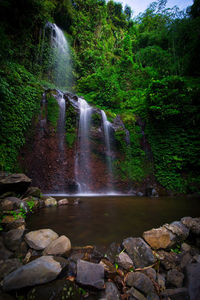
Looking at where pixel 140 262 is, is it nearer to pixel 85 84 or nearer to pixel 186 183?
pixel 186 183

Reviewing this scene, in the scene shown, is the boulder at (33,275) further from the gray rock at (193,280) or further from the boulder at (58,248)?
the gray rock at (193,280)

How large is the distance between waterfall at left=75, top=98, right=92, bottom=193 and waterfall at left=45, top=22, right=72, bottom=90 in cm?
762

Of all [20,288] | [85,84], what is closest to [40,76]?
[85,84]

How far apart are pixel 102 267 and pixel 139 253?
65 centimetres

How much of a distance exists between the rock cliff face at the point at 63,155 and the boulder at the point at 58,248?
175 inches

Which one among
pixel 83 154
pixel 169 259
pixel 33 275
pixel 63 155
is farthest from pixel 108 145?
pixel 33 275

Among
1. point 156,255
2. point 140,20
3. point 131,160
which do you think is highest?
point 140,20

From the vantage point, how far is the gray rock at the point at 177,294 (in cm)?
125

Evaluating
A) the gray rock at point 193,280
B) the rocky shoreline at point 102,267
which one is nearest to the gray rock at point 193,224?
the rocky shoreline at point 102,267

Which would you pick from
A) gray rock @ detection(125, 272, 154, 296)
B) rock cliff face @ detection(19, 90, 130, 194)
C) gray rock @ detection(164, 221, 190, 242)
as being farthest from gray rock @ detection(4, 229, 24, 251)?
rock cliff face @ detection(19, 90, 130, 194)

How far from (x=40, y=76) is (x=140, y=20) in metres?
19.6

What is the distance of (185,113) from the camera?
823 cm

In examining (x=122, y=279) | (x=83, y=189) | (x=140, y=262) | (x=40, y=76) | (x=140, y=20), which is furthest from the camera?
(x=140, y=20)

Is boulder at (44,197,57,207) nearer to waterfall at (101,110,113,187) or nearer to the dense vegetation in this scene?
the dense vegetation
